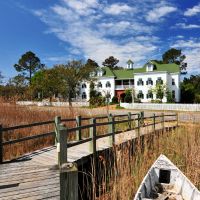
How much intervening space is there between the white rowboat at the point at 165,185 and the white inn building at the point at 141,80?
1510 inches

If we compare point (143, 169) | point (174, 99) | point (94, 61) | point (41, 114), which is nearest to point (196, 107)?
point (174, 99)

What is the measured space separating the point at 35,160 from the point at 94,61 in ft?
247

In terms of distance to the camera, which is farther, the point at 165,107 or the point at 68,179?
the point at 165,107

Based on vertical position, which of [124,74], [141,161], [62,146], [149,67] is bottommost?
[141,161]

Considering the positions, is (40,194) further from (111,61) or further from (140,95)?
(111,61)

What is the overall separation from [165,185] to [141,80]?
1786 inches

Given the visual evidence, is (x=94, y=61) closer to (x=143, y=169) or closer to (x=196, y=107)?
(x=196, y=107)

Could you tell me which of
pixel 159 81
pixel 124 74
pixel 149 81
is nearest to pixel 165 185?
pixel 159 81

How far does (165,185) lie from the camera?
5273mm

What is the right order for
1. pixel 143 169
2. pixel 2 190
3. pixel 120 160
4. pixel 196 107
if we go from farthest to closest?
pixel 196 107
pixel 143 169
pixel 120 160
pixel 2 190

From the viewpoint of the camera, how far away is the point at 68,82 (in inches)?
1768

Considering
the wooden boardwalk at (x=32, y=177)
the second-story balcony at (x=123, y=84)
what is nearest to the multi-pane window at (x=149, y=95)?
the second-story balcony at (x=123, y=84)

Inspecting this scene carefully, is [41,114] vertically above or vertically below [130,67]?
below

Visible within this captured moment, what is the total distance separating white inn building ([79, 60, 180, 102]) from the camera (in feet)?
153
